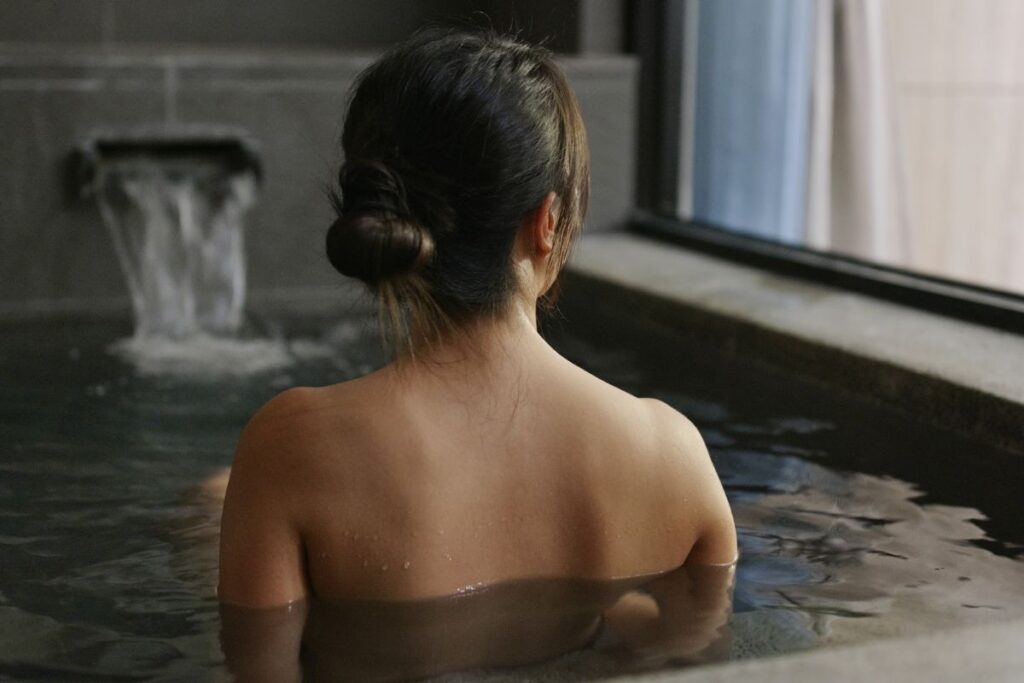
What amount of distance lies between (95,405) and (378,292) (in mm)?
1970

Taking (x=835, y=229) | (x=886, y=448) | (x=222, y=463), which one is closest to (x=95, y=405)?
(x=222, y=463)

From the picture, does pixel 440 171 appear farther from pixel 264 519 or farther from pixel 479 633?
pixel 479 633

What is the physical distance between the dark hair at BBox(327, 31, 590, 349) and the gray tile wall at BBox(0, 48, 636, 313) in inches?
137

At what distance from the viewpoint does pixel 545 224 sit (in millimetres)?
1656

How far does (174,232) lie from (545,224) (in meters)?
3.48

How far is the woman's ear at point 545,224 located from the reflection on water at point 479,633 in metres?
0.44

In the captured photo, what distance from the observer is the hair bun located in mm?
1514

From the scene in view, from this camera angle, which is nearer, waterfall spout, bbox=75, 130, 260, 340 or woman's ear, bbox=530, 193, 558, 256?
woman's ear, bbox=530, 193, 558, 256

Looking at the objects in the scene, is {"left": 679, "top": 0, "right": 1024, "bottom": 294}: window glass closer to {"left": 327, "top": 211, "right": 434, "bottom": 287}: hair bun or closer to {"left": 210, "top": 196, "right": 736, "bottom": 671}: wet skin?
{"left": 210, "top": 196, "right": 736, "bottom": 671}: wet skin

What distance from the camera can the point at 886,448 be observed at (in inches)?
113

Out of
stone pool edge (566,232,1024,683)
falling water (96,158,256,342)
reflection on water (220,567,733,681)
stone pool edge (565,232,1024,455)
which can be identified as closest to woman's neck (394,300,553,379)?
reflection on water (220,567,733,681)

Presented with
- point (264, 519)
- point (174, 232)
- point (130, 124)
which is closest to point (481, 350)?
point (264, 519)

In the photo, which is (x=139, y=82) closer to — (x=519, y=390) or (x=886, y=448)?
(x=886, y=448)

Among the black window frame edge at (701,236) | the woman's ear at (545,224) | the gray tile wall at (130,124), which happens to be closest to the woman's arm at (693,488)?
Answer: the woman's ear at (545,224)
